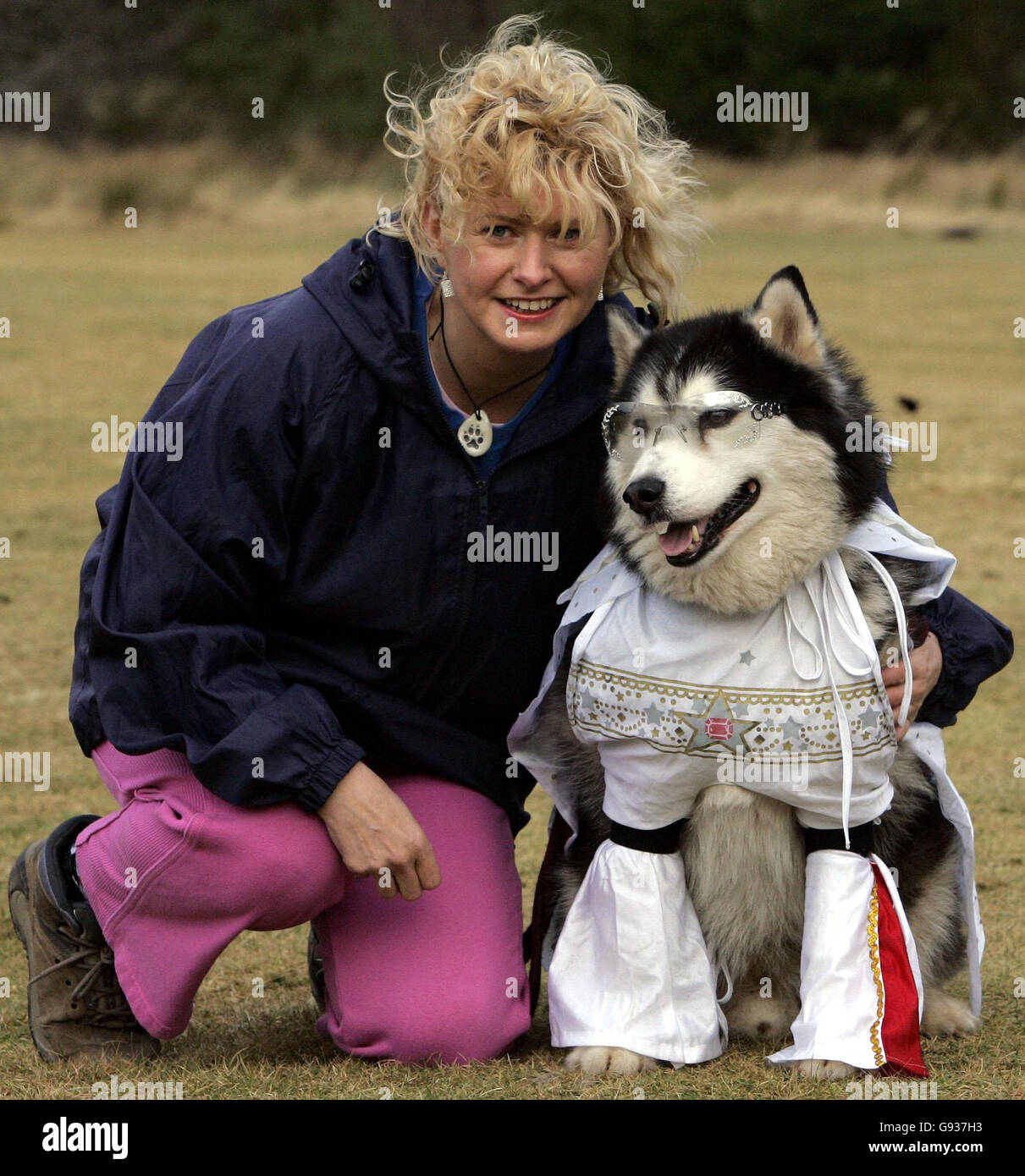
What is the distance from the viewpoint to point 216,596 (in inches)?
105

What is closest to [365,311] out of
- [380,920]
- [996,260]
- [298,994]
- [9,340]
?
[380,920]

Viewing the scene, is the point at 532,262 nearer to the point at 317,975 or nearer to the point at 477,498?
the point at 477,498

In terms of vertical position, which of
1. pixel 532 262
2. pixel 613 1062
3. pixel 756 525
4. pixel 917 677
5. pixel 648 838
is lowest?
pixel 613 1062

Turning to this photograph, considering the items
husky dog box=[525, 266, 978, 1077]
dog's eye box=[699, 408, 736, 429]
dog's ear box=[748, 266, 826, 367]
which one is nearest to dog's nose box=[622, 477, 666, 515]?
husky dog box=[525, 266, 978, 1077]

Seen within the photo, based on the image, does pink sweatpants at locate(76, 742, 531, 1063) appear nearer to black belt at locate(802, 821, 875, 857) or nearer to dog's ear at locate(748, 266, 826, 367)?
black belt at locate(802, 821, 875, 857)

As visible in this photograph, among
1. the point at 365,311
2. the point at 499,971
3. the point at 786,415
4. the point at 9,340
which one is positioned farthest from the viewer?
the point at 9,340

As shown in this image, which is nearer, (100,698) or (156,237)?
(100,698)

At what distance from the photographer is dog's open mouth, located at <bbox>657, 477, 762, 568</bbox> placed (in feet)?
8.41

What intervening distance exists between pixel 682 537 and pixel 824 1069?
2.91ft

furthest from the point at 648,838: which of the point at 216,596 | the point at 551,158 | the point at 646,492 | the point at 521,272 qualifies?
the point at 551,158

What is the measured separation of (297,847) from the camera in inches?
105

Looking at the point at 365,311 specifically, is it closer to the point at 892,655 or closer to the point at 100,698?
the point at 100,698

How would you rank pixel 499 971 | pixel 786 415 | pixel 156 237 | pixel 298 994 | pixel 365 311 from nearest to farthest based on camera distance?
pixel 786 415
pixel 365 311
pixel 499 971
pixel 298 994
pixel 156 237

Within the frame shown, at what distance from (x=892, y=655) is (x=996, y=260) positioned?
44.1 feet
